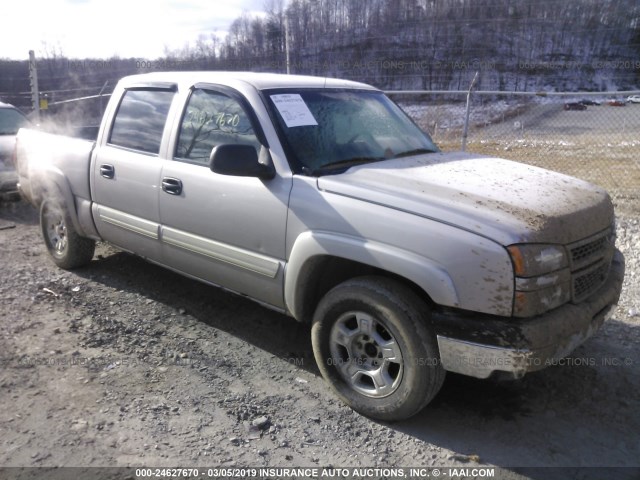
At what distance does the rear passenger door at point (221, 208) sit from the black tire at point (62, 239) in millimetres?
1557

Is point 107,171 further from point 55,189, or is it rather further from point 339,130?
point 339,130

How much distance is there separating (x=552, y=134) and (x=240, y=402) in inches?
772

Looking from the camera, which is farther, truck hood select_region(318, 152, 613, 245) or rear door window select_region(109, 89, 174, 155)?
rear door window select_region(109, 89, 174, 155)

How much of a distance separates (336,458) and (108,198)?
2945 millimetres

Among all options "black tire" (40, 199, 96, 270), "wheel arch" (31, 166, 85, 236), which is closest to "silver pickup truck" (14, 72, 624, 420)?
"wheel arch" (31, 166, 85, 236)

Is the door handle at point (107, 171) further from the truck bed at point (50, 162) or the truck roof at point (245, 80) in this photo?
the truck roof at point (245, 80)

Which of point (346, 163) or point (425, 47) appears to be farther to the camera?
point (425, 47)

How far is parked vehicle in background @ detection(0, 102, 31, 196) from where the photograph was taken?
7.92 m

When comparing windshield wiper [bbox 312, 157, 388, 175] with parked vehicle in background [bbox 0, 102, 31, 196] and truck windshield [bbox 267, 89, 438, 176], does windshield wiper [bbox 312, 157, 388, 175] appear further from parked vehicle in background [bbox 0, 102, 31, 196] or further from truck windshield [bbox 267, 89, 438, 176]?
parked vehicle in background [bbox 0, 102, 31, 196]

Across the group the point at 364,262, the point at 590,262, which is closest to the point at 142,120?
the point at 364,262

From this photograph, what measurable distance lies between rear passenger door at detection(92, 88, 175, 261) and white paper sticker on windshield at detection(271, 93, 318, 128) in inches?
40.4

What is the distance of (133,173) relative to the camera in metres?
4.18

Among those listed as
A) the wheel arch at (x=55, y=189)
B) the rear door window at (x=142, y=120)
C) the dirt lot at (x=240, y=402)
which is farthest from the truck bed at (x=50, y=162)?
the dirt lot at (x=240, y=402)

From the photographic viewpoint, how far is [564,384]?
11.4 ft
